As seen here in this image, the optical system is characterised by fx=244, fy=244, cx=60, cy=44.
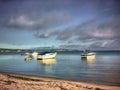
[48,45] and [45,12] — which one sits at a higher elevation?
[45,12]

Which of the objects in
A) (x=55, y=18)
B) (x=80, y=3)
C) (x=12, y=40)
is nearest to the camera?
(x=80, y=3)

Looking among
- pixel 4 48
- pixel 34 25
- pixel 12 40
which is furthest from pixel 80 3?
pixel 4 48

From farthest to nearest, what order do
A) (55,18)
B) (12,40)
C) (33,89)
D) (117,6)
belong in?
1. (12,40)
2. (55,18)
3. (117,6)
4. (33,89)

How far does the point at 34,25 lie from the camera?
22.1ft

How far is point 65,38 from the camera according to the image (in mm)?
6539

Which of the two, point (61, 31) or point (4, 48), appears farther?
point (4, 48)

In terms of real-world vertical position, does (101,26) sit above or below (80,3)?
below

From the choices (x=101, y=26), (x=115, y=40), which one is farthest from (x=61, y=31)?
(x=115, y=40)

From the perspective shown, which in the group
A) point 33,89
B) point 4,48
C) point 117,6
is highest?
point 117,6

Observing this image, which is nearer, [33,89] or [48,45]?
[33,89]

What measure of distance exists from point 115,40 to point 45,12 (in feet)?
6.44

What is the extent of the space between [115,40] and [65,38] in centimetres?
136

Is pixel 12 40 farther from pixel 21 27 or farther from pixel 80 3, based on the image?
pixel 80 3

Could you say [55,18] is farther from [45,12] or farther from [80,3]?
[80,3]
